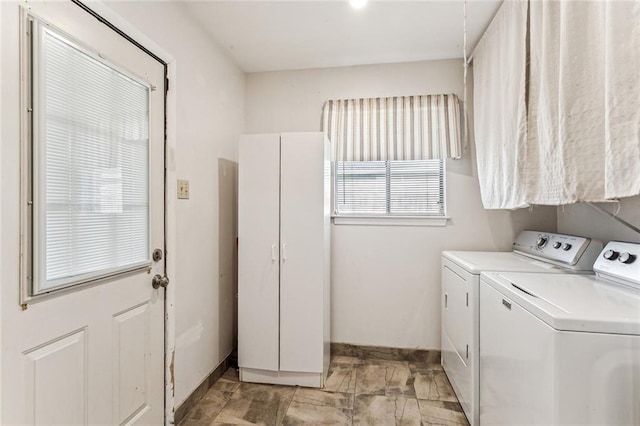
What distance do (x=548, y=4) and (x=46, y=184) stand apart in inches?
87.8

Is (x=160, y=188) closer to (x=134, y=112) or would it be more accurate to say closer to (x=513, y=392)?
(x=134, y=112)

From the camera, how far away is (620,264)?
1.29 meters

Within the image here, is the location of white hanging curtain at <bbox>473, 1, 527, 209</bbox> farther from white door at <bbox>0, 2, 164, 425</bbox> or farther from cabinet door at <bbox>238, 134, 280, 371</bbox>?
white door at <bbox>0, 2, 164, 425</bbox>

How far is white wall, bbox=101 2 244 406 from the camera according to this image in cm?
175

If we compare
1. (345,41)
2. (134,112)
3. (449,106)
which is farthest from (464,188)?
(134,112)

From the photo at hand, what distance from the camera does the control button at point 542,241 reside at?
193cm

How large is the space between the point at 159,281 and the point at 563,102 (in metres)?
2.12

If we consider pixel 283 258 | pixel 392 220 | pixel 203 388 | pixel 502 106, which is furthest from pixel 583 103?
pixel 203 388

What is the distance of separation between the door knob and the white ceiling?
5.49 ft

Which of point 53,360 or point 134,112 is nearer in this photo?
point 53,360

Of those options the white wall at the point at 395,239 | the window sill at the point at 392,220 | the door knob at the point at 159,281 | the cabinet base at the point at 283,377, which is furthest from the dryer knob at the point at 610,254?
the door knob at the point at 159,281

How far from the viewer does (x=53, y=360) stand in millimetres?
1067

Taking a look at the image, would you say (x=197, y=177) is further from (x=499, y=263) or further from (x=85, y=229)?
(x=499, y=263)

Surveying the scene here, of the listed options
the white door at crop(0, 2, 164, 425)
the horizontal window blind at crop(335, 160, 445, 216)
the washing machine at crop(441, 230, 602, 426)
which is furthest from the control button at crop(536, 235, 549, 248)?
the white door at crop(0, 2, 164, 425)
